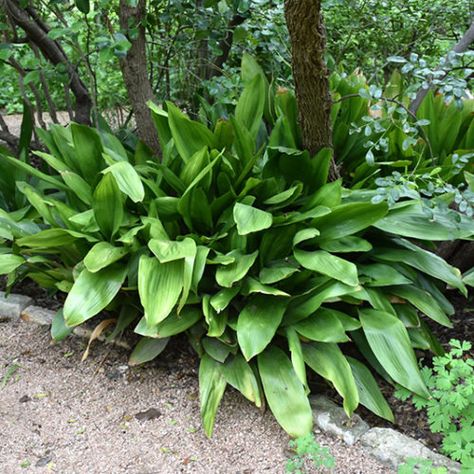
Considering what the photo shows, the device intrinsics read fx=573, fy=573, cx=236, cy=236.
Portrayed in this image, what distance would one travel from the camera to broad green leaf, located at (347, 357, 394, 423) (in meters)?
2.16

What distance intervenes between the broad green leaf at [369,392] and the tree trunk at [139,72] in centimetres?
179

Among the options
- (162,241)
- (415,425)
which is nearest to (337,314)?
(415,425)

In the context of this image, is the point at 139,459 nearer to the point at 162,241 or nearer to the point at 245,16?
the point at 162,241

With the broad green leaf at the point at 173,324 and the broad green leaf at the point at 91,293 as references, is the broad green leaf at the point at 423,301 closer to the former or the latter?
the broad green leaf at the point at 173,324

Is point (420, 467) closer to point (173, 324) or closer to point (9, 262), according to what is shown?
point (173, 324)

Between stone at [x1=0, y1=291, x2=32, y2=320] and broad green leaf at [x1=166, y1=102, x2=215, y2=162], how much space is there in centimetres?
Answer: 113

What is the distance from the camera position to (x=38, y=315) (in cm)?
282

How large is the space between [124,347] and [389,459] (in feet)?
4.08

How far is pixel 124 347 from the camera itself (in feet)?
8.53

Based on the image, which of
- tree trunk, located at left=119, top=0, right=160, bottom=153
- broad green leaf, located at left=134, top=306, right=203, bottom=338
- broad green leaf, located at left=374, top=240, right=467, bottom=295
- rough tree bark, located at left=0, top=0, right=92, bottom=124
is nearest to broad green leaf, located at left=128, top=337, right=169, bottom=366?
broad green leaf, located at left=134, top=306, right=203, bottom=338

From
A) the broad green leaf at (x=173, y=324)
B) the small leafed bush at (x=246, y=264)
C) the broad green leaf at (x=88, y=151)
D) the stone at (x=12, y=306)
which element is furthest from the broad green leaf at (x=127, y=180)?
the stone at (x=12, y=306)

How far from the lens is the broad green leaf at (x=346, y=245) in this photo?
7.68ft

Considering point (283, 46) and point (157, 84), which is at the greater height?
point (283, 46)

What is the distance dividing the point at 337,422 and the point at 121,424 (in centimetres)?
82
